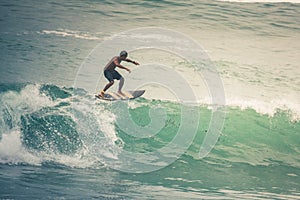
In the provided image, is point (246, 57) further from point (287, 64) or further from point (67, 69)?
point (67, 69)

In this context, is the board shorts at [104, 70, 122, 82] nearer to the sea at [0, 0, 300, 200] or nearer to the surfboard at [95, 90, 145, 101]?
the surfboard at [95, 90, 145, 101]

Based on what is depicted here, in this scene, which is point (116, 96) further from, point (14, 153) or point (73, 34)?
point (73, 34)

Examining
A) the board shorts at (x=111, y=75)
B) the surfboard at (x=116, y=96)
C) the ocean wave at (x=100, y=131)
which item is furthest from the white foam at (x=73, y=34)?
the board shorts at (x=111, y=75)

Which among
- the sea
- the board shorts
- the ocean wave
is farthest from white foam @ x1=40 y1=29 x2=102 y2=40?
the board shorts

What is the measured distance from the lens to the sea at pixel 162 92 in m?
9.68

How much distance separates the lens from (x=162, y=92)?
51.3 ft

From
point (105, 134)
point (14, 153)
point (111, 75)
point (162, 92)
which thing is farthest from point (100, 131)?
point (162, 92)

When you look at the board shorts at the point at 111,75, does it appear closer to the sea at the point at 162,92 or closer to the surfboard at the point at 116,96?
the surfboard at the point at 116,96

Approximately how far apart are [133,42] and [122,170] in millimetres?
7300

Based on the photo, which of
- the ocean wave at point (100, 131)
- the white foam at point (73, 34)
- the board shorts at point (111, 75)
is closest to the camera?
the board shorts at point (111, 75)

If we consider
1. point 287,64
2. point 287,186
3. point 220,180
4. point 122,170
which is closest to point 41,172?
point 122,170

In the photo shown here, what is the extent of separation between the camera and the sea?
9.68 metres

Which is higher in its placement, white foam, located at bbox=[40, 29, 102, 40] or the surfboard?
white foam, located at bbox=[40, 29, 102, 40]

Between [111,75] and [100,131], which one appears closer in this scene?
[111,75]
